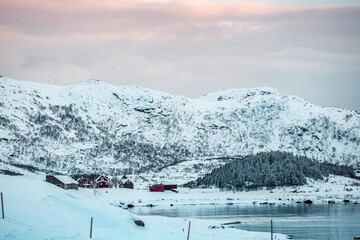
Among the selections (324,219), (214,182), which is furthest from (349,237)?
(214,182)

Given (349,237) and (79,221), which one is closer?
(79,221)

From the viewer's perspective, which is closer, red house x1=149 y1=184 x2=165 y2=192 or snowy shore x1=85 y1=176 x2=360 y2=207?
snowy shore x1=85 y1=176 x2=360 y2=207

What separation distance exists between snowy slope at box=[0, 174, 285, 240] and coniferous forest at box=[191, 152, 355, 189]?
360ft

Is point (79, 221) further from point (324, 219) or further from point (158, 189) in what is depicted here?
point (158, 189)

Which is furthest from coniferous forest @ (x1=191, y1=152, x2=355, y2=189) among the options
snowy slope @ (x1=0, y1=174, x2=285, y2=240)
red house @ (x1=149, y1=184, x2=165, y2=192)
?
snowy slope @ (x1=0, y1=174, x2=285, y2=240)

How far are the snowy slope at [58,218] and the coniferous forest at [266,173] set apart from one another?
4314 inches

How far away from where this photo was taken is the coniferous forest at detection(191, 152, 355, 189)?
157500mm

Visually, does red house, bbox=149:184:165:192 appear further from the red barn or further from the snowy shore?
the snowy shore

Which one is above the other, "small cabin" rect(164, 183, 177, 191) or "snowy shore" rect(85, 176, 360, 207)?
"small cabin" rect(164, 183, 177, 191)

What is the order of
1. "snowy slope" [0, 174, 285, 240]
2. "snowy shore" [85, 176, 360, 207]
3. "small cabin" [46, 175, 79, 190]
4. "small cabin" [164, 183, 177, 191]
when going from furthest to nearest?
"small cabin" [164, 183, 177, 191] → "small cabin" [46, 175, 79, 190] → "snowy shore" [85, 176, 360, 207] → "snowy slope" [0, 174, 285, 240]

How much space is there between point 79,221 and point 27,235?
7.26 metres

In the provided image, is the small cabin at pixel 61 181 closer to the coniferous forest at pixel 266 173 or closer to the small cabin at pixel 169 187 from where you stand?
the small cabin at pixel 169 187

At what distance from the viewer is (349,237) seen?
53.9 meters

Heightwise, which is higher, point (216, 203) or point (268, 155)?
point (268, 155)
